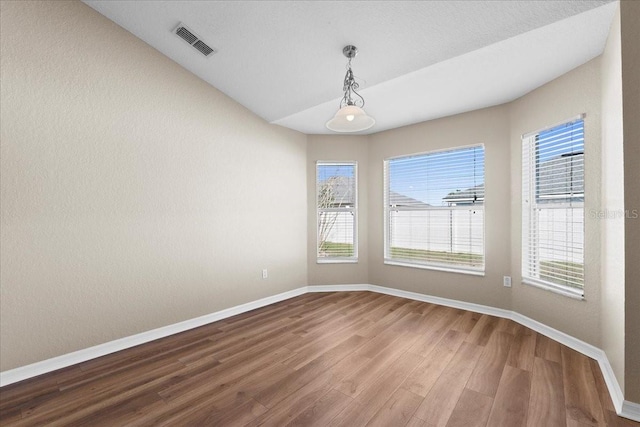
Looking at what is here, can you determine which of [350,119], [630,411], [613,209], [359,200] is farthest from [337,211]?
[630,411]

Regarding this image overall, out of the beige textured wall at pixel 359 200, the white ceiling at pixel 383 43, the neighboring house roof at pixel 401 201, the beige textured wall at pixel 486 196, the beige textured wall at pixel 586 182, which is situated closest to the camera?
the white ceiling at pixel 383 43

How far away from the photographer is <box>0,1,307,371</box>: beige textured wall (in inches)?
82.4

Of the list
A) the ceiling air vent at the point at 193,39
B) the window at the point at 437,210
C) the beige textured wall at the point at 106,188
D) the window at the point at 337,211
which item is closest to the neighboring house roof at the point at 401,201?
the window at the point at 437,210

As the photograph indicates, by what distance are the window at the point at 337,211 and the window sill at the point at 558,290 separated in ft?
7.54

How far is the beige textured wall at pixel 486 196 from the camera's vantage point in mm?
3326

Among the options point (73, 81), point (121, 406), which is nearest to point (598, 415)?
point (121, 406)

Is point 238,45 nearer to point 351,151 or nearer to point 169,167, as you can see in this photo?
point 169,167

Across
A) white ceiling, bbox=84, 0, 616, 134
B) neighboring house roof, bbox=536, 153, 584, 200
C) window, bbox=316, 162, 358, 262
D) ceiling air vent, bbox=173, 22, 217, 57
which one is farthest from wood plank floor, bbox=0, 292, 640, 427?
ceiling air vent, bbox=173, 22, 217, 57

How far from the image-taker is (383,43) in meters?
2.33

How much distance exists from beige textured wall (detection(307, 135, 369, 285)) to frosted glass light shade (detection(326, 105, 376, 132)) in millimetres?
2287

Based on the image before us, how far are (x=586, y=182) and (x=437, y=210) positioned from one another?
166 cm

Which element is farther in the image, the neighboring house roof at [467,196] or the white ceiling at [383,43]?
the neighboring house roof at [467,196]

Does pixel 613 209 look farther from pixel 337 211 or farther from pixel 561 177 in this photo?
pixel 337 211

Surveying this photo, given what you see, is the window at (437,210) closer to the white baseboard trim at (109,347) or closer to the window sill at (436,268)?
the window sill at (436,268)
